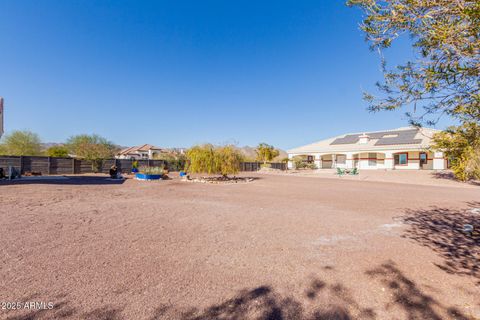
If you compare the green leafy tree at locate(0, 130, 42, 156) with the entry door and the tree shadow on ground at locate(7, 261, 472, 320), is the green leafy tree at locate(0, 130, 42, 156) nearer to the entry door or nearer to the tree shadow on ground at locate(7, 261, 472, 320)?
the tree shadow on ground at locate(7, 261, 472, 320)

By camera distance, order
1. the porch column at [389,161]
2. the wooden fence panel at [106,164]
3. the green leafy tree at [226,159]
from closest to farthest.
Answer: the green leafy tree at [226,159] < the wooden fence panel at [106,164] < the porch column at [389,161]

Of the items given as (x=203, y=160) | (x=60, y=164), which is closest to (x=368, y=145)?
(x=203, y=160)

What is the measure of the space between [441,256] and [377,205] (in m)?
5.45

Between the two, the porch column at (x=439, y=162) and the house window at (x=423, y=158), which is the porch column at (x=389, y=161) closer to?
the house window at (x=423, y=158)

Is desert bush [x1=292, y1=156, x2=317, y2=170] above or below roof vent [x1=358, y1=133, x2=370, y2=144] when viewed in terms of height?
below

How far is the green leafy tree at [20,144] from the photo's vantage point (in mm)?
32469

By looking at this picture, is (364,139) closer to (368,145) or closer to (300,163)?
(368,145)

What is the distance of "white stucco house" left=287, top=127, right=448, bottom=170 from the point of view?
31.2 metres

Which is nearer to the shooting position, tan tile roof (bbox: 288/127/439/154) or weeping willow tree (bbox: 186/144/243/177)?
weeping willow tree (bbox: 186/144/243/177)

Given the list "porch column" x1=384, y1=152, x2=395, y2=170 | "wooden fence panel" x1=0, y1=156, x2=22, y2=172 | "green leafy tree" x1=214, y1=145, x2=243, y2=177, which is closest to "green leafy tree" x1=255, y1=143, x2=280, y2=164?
"porch column" x1=384, y1=152, x2=395, y2=170

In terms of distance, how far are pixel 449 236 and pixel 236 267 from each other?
17.0 feet

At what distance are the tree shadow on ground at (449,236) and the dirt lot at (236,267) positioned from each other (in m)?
0.03

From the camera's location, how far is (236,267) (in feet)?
12.5

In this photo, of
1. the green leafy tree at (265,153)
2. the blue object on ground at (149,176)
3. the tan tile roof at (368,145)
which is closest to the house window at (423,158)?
the tan tile roof at (368,145)
